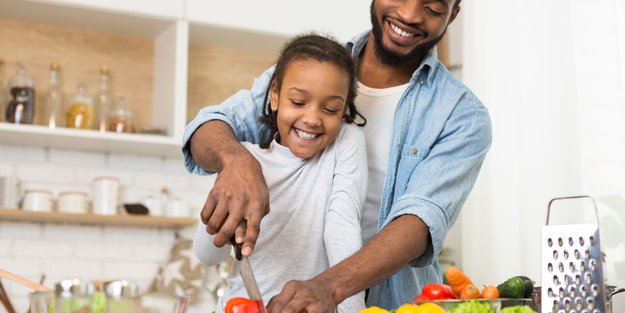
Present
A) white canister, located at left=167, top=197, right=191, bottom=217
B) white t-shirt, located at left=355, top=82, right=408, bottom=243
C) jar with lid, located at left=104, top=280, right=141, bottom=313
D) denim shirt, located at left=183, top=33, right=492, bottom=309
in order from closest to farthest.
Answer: jar with lid, located at left=104, top=280, right=141, bottom=313, denim shirt, located at left=183, top=33, right=492, bottom=309, white t-shirt, located at left=355, top=82, right=408, bottom=243, white canister, located at left=167, top=197, right=191, bottom=217

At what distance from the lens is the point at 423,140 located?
1.87m

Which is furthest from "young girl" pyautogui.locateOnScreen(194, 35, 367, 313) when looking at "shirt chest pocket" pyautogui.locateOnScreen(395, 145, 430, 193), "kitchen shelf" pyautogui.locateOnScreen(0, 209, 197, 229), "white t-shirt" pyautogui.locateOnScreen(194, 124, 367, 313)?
"kitchen shelf" pyautogui.locateOnScreen(0, 209, 197, 229)

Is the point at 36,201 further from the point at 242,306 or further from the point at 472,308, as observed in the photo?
the point at 472,308

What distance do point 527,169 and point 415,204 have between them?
1.88 metres

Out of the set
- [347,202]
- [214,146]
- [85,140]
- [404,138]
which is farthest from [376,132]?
[85,140]

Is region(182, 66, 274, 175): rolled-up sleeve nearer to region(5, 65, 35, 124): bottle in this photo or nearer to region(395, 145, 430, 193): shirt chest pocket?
region(395, 145, 430, 193): shirt chest pocket

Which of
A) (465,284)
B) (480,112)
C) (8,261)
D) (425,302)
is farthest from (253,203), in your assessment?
(8,261)

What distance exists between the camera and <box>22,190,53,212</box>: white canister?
364 cm

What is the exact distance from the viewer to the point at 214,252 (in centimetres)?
168

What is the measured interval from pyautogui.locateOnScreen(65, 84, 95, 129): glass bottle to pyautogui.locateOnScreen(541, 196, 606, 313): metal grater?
2.81m

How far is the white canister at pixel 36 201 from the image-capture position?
3.64m

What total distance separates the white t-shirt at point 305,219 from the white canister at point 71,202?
7.03 ft

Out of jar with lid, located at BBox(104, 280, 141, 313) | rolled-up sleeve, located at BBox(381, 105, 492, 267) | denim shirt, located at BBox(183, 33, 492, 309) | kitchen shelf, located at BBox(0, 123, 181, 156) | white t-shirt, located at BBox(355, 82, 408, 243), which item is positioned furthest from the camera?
kitchen shelf, located at BBox(0, 123, 181, 156)

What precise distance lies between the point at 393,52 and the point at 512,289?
2.24 feet
